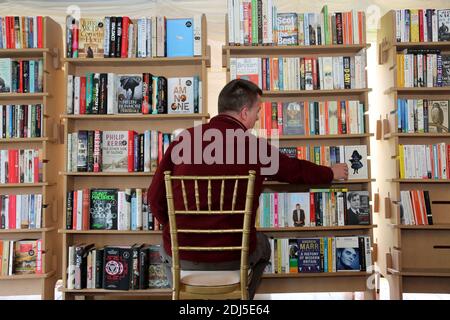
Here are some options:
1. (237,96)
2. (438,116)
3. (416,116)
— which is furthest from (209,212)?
(438,116)

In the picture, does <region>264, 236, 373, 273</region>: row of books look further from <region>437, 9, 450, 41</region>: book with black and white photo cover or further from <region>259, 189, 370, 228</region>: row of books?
<region>437, 9, 450, 41</region>: book with black and white photo cover

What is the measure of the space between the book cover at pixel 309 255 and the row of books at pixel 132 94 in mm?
1165

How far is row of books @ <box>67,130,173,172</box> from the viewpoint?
337 centimetres

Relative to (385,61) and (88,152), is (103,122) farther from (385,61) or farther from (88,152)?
(385,61)

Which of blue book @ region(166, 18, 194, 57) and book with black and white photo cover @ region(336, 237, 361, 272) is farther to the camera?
blue book @ region(166, 18, 194, 57)

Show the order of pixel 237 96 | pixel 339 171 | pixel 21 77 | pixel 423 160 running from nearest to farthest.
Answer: pixel 237 96 → pixel 339 171 → pixel 423 160 → pixel 21 77

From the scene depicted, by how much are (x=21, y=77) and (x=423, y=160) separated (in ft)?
9.50

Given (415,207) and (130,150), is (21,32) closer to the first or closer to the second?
(130,150)

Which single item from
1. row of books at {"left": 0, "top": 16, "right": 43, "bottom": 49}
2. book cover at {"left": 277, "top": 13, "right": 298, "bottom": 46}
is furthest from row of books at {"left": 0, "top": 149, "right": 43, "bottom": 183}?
book cover at {"left": 277, "top": 13, "right": 298, "bottom": 46}

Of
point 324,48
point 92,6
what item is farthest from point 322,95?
point 92,6

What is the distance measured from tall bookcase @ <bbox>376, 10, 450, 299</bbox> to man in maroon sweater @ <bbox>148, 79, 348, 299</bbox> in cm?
156

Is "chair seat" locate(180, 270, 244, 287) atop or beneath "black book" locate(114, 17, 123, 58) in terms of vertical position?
beneath

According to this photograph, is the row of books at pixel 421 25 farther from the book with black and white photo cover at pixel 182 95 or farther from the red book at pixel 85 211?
the red book at pixel 85 211

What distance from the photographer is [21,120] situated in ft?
11.4
